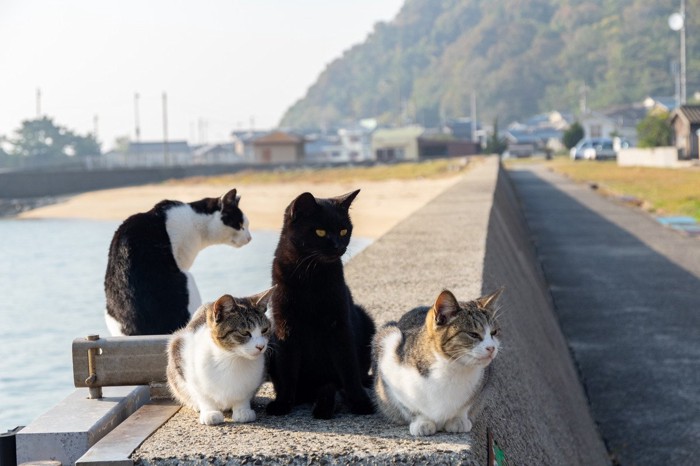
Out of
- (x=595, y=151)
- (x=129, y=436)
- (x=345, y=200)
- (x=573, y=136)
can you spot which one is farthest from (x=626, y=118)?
(x=129, y=436)

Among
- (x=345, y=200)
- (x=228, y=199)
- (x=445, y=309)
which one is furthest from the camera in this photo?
(x=228, y=199)

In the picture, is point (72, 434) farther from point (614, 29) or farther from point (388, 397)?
point (614, 29)

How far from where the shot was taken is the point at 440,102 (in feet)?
648

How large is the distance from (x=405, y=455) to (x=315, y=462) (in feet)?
0.99

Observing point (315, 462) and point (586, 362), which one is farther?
point (586, 362)

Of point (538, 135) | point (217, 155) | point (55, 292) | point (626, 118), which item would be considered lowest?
point (55, 292)

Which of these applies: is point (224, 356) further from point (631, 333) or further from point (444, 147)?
point (444, 147)

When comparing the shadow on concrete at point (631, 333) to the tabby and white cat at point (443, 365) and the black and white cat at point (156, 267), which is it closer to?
the black and white cat at point (156, 267)

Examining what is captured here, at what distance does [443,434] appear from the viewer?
3.55 metres

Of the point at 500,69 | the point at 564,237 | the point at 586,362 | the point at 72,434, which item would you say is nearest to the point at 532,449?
the point at 72,434

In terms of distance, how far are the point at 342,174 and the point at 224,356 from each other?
69.2 m

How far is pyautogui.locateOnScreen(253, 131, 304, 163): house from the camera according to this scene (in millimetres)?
98625

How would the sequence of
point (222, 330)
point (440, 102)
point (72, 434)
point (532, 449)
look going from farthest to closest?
point (440, 102) < point (532, 449) < point (72, 434) < point (222, 330)

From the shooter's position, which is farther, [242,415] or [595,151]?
[595,151]
